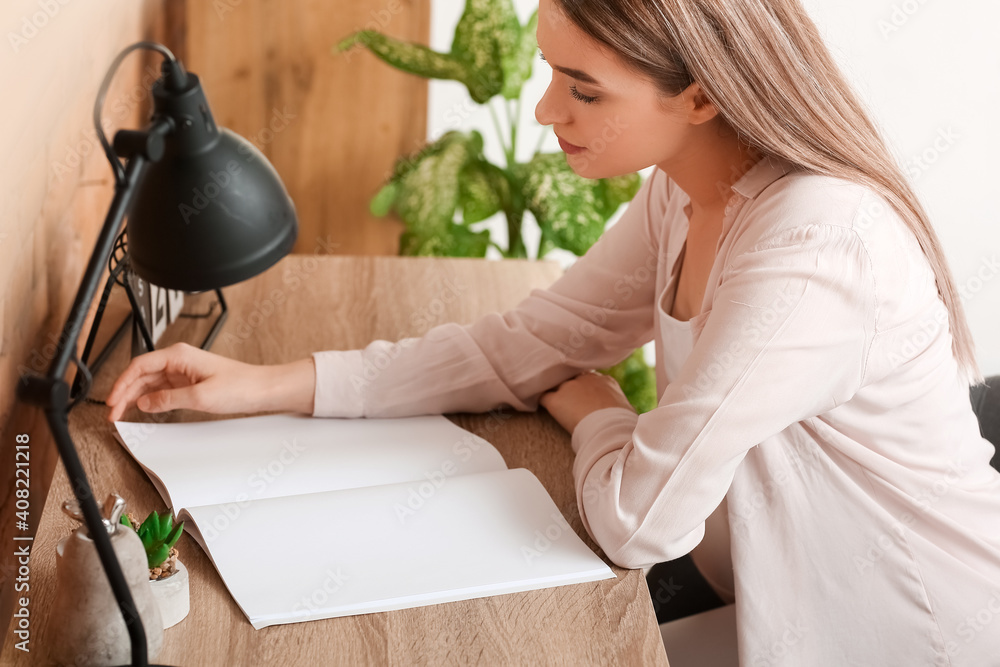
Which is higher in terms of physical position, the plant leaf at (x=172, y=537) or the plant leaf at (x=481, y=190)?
the plant leaf at (x=172, y=537)

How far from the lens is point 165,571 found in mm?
755

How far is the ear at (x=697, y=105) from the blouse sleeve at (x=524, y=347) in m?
0.26

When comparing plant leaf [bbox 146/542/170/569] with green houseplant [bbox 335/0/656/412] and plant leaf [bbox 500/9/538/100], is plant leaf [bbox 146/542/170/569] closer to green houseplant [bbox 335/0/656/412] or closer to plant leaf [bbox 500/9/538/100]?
green houseplant [bbox 335/0/656/412]

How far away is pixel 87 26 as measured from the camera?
4.30 feet

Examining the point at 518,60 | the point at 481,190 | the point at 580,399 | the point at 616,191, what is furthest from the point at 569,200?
the point at 580,399

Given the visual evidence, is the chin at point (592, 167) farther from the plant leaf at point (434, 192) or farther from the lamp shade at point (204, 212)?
the plant leaf at point (434, 192)

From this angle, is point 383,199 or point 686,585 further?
point 383,199

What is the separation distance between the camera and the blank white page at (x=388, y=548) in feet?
2.59

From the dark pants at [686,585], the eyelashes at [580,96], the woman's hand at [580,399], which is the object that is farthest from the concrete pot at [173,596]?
the dark pants at [686,585]

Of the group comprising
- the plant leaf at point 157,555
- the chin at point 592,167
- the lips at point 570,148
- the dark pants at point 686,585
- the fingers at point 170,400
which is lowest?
the dark pants at point 686,585

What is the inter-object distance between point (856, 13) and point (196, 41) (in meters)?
1.72

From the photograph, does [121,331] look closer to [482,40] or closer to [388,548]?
[388,548]

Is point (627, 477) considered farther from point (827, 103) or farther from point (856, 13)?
point (856, 13)

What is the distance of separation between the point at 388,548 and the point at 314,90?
1778mm
